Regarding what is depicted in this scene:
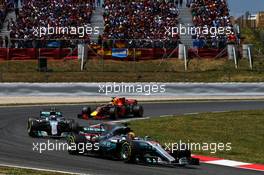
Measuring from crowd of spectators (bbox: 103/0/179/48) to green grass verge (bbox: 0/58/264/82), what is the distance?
135cm

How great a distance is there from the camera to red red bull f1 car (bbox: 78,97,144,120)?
24.2m

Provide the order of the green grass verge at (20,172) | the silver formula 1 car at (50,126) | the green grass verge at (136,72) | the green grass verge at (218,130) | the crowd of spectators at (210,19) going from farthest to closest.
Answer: the crowd of spectators at (210,19) < the green grass verge at (136,72) < the silver formula 1 car at (50,126) < the green grass verge at (218,130) < the green grass verge at (20,172)

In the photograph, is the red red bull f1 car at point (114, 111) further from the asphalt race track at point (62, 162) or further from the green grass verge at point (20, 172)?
the green grass verge at point (20, 172)

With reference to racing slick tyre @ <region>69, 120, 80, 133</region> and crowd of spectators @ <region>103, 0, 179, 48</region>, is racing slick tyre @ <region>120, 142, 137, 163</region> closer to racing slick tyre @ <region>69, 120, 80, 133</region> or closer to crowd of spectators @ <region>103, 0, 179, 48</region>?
racing slick tyre @ <region>69, 120, 80, 133</region>

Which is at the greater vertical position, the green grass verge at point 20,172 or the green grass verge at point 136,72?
the green grass verge at point 136,72

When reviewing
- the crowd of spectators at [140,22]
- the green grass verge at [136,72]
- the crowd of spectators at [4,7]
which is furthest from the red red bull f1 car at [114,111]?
the crowd of spectators at [4,7]

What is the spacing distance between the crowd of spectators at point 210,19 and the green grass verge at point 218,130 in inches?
523

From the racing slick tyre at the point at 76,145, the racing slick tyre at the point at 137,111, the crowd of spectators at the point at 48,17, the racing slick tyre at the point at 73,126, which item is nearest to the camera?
the racing slick tyre at the point at 76,145

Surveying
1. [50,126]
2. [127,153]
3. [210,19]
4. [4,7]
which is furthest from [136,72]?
[127,153]

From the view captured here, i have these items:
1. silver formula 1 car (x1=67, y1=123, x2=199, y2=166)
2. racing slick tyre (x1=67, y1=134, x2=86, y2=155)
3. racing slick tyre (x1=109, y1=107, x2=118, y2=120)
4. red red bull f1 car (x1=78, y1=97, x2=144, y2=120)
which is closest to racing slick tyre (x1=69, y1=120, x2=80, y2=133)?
silver formula 1 car (x1=67, y1=123, x2=199, y2=166)

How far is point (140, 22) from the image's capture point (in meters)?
41.1

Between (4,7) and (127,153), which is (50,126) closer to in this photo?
(127,153)

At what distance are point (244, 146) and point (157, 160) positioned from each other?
180 inches

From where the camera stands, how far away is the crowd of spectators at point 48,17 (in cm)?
4025
